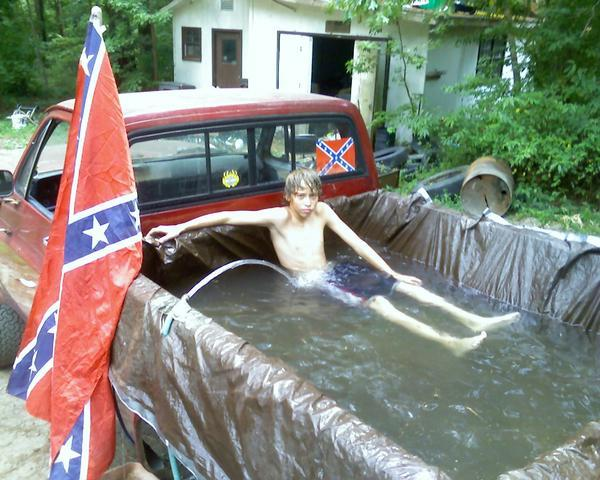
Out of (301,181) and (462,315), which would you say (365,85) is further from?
(462,315)

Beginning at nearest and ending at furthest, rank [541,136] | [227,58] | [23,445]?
[23,445] → [541,136] → [227,58]

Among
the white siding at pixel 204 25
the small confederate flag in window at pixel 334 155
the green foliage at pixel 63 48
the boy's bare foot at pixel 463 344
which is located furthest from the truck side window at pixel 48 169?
the green foliage at pixel 63 48

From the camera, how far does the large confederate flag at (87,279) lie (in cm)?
247

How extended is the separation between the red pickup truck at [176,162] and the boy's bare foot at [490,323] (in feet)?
5.22

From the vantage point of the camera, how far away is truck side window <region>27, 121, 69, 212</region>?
11.7 feet

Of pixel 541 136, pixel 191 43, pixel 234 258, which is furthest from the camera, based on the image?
pixel 191 43

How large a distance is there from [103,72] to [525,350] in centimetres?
289

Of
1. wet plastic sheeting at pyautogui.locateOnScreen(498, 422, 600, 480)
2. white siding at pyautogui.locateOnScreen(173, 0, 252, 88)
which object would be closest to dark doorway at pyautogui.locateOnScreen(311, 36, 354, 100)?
white siding at pyautogui.locateOnScreen(173, 0, 252, 88)

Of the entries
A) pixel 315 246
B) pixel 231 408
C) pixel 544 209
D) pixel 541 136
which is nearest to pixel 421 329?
pixel 315 246

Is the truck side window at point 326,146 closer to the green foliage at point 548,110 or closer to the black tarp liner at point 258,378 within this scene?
the black tarp liner at point 258,378

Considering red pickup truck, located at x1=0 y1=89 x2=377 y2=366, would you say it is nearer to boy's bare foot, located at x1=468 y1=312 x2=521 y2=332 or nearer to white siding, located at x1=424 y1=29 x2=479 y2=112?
boy's bare foot, located at x1=468 y1=312 x2=521 y2=332

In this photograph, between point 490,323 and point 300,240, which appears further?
point 300,240

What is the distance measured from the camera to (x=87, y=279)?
2.50m

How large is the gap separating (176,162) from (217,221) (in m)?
0.47
